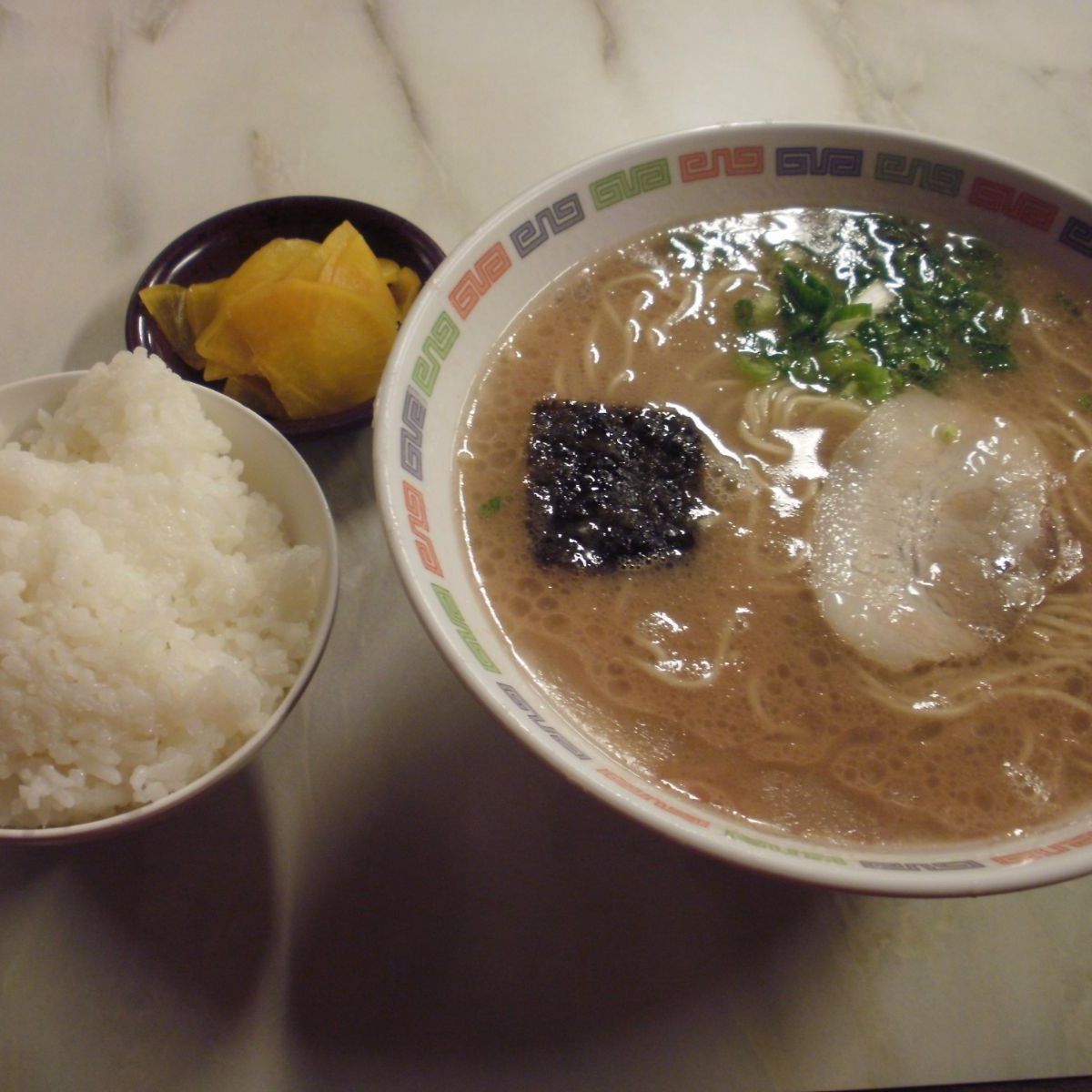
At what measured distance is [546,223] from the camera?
68.4 inches

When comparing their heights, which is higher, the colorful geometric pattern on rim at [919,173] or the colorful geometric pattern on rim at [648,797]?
the colorful geometric pattern on rim at [919,173]

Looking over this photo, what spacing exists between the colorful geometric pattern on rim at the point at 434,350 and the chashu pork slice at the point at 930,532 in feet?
2.43

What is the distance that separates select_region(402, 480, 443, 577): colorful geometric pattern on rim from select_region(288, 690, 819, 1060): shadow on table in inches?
16.2

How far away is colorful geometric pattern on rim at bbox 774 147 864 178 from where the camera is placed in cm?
185

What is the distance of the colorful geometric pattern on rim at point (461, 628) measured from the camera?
1.29 meters

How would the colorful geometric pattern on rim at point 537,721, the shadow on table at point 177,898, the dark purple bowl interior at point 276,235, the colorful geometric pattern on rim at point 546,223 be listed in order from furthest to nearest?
the dark purple bowl interior at point 276,235 < the colorful geometric pattern on rim at point 546,223 < the shadow on table at point 177,898 < the colorful geometric pattern on rim at point 537,721

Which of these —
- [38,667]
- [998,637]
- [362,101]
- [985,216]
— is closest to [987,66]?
[985,216]

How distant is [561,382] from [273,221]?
38.1 inches

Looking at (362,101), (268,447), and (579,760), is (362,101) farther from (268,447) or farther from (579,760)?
(579,760)

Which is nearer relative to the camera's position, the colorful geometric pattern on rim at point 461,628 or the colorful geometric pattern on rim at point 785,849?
the colorful geometric pattern on rim at point 785,849

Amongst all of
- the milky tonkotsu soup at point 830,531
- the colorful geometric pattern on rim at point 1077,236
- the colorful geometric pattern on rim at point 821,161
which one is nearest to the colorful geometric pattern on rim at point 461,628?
the milky tonkotsu soup at point 830,531

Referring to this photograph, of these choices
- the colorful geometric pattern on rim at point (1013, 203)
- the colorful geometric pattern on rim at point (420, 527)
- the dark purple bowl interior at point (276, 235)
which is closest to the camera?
the colorful geometric pattern on rim at point (420, 527)

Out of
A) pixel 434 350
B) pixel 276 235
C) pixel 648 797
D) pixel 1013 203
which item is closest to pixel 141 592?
pixel 434 350

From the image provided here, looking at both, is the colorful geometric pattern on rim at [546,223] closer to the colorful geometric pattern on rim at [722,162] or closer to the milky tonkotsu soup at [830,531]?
the milky tonkotsu soup at [830,531]
